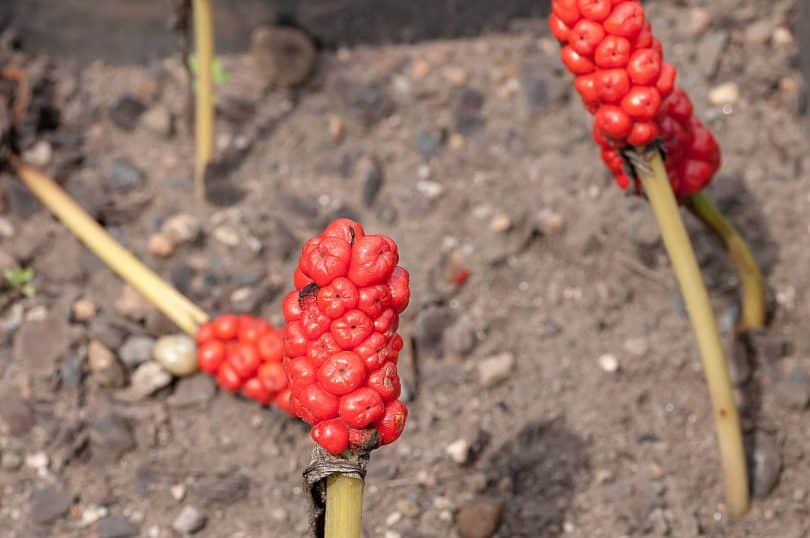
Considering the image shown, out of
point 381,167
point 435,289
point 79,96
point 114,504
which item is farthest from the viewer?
point 79,96

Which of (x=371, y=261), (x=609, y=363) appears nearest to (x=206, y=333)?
(x=609, y=363)

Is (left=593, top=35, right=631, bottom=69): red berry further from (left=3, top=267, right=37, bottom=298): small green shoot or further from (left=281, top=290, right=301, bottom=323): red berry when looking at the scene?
(left=3, top=267, right=37, bottom=298): small green shoot

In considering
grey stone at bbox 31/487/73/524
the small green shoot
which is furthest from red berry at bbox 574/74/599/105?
the small green shoot

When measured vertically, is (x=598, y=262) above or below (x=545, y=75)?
below

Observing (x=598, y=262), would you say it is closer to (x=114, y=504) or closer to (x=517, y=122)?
(x=517, y=122)

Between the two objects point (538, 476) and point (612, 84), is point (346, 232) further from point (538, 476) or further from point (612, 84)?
point (538, 476)

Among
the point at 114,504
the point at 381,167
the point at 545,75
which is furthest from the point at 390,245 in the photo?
the point at 545,75
